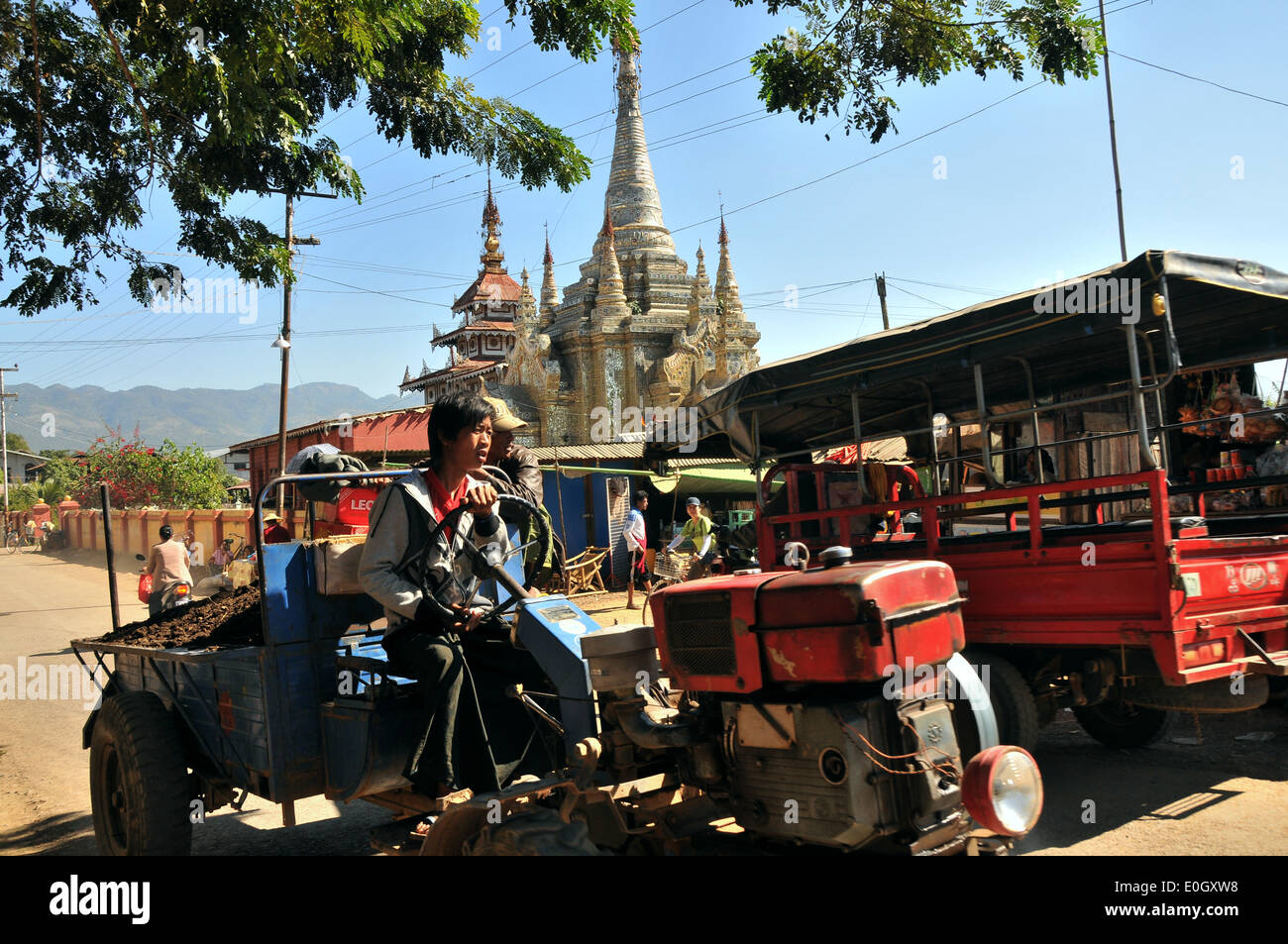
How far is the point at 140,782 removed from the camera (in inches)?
165

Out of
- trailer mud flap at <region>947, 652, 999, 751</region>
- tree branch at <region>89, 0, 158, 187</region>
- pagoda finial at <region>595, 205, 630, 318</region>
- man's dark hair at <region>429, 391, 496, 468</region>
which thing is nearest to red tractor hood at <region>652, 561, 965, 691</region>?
trailer mud flap at <region>947, 652, 999, 751</region>

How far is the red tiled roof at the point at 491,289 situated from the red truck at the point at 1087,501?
1674 inches

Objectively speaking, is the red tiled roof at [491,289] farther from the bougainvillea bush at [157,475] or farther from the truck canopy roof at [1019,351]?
the truck canopy roof at [1019,351]

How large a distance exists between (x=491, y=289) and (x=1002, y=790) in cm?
4849

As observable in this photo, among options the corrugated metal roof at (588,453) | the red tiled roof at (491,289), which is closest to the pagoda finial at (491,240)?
the red tiled roof at (491,289)

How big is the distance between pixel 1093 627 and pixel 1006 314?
5.62 feet

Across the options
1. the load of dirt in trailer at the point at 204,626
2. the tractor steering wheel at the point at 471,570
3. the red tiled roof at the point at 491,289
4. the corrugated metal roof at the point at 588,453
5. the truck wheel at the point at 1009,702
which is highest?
the red tiled roof at the point at 491,289

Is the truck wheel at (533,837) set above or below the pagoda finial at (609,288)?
below

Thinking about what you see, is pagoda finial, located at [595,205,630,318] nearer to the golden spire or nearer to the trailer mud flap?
the golden spire

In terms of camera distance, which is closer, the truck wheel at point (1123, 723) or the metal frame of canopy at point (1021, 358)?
the metal frame of canopy at point (1021, 358)

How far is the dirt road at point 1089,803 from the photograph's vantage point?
14.8 ft

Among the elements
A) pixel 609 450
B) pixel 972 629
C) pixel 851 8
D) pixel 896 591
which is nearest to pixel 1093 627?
pixel 972 629

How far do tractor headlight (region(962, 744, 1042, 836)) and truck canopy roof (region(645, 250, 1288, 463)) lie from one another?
111 inches

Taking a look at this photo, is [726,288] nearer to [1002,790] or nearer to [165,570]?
[165,570]
